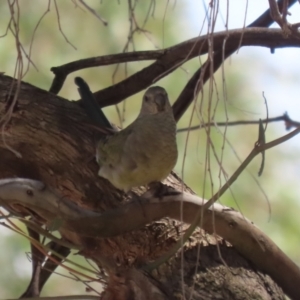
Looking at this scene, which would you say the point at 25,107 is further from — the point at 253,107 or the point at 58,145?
the point at 253,107

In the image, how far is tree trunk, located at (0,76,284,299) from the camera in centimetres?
90

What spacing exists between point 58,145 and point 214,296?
0.36 meters

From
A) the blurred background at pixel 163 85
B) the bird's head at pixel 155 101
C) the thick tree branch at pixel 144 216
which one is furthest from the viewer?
the blurred background at pixel 163 85

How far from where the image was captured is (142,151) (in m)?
0.96

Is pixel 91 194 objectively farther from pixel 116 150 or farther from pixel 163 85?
pixel 163 85

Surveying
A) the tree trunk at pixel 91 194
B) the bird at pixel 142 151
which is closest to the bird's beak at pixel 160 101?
the bird at pixel 142 151

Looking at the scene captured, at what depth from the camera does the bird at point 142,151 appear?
0.95 meters

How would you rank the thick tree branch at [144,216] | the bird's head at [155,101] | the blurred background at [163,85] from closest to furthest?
1. the thick tree branch at [144,216]
2. the bird's head at [155,101]
3. the blurred background at [163,85]

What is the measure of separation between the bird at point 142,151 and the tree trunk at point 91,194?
0.10 feet

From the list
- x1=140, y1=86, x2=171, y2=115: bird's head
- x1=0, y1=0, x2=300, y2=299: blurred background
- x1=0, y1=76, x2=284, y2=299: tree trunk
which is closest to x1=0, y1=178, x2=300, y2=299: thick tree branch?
x1=0, y1=76, x2=284, y2=299: tree trunk

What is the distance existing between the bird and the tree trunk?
0.03 meters

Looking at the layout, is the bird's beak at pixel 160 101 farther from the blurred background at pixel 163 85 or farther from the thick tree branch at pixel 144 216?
the blurred background at pixel 163 85

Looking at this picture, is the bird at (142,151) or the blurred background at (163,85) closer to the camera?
the bird at (142,151)

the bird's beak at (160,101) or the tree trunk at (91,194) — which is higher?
the bird's beak at (160,101)
